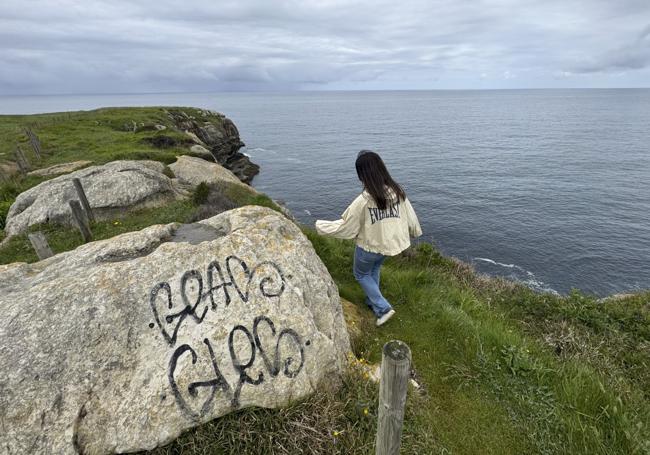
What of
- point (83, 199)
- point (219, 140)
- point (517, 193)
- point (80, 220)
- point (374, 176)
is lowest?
point (517, 193)

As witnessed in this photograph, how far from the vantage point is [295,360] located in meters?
5.61

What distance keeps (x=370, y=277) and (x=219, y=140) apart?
2330 inches

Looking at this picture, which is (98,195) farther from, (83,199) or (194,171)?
(194,171)

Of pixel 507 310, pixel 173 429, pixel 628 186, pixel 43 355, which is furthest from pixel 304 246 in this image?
pixel 628 186

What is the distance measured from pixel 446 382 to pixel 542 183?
50.0 m

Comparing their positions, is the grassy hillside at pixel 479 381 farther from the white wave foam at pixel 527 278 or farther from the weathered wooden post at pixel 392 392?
the white wave foam at pixel 527 278

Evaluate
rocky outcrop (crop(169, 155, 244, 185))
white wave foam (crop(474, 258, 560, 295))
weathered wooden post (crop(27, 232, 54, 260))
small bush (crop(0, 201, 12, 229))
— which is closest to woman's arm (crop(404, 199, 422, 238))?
weathered wooden post (crop(27, 232, 54, 260))

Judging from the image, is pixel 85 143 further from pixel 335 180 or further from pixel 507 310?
pixel 507 310

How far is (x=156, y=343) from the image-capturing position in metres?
5.25

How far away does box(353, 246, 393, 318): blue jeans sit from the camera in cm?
759

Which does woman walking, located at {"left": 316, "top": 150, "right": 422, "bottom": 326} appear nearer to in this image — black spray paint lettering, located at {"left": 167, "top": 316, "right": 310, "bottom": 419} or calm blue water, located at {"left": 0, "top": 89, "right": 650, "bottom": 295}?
black spray paint lettering, located at {"left": 167, "top": 316, "right": 310, "bottom": 419}

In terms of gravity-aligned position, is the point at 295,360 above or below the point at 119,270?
below

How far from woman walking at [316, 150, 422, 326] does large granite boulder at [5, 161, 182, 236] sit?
1201cm

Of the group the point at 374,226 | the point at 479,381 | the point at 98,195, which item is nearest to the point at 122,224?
the point at 98,195
